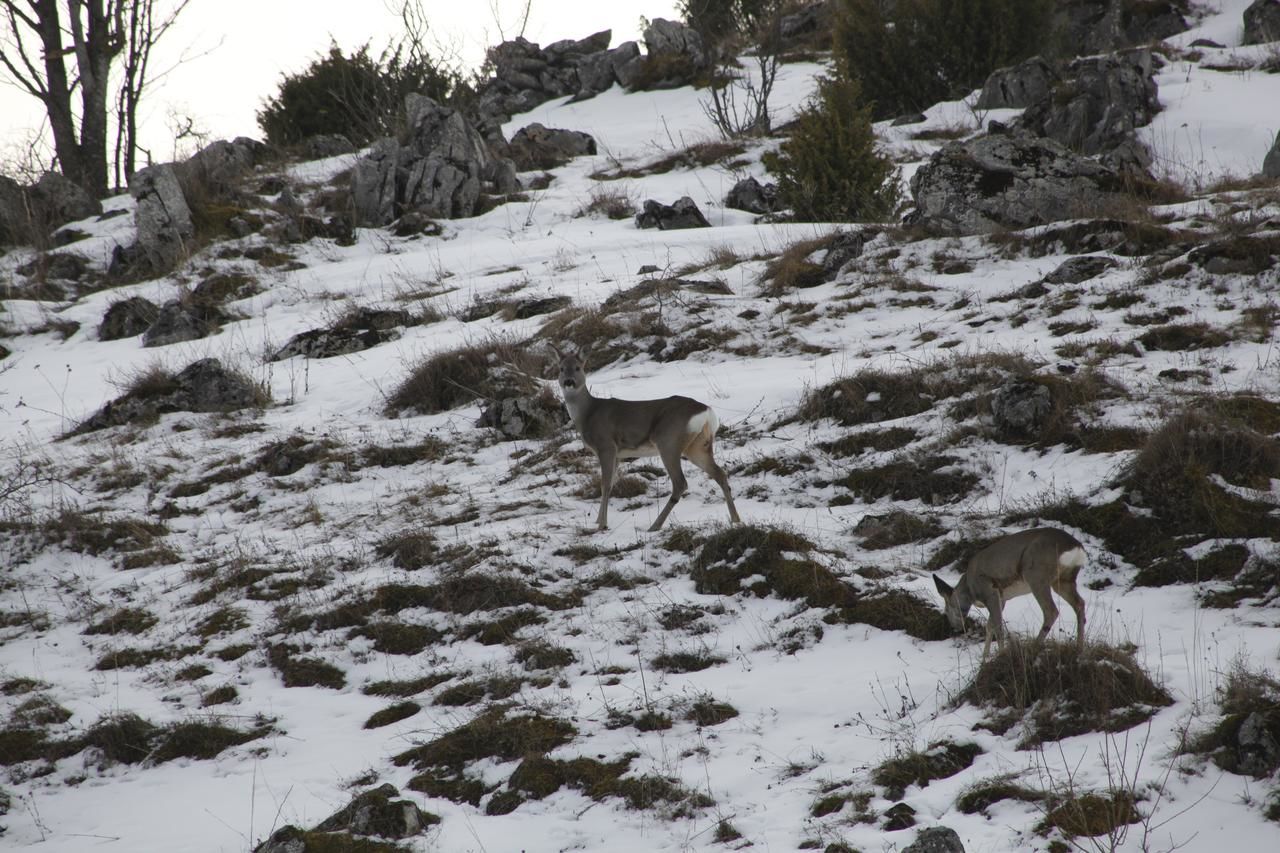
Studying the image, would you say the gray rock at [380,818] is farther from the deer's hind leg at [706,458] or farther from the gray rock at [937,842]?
the deer's hind leg at [706,458]

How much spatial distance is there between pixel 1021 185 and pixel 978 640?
9.89 metres

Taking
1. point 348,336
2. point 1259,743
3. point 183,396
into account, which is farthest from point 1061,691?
point 348,336

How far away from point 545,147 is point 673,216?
7.34m

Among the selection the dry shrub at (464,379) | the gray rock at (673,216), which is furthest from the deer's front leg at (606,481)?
the gray rock at (673,216)

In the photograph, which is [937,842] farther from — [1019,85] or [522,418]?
[1019,85]

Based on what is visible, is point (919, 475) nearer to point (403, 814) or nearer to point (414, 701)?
point (414, 701)

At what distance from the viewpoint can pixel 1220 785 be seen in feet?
13.9

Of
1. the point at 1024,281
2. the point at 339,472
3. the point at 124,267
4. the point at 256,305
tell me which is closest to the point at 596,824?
the point at 339,472

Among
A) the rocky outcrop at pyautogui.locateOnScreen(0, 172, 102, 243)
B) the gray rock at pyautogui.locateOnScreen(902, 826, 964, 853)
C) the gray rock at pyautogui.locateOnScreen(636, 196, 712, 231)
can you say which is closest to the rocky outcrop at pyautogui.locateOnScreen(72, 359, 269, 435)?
the gray rock at pyautogui.locateOnScreen(636, 196, 712, 231)

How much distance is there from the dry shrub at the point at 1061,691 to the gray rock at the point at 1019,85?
18.7m

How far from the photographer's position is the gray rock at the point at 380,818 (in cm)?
488

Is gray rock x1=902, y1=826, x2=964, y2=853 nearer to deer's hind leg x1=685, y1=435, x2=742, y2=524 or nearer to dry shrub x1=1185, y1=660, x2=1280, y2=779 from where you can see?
dry shrub x1=1185, y1=660, x2=1280, y2=779

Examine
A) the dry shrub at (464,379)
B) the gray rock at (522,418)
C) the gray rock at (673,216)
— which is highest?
the gray rock at (673,216)

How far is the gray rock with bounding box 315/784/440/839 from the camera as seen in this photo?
192 inches
